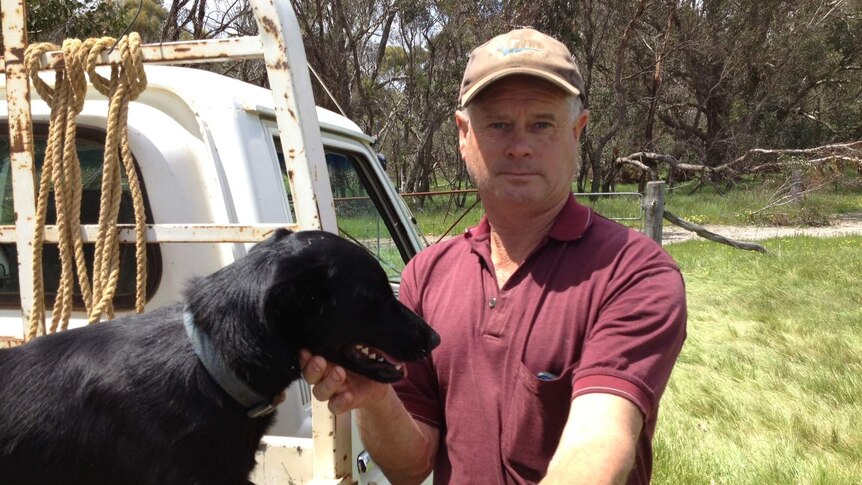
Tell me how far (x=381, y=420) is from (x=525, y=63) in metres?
1.07

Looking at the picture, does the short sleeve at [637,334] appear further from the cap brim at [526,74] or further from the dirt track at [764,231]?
the dirt track at [764,231]

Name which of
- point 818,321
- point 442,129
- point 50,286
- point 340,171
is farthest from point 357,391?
point 442,129

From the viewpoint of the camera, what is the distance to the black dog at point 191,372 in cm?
176

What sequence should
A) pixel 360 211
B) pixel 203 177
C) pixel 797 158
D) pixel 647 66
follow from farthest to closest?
pixel 647 66 < pixel 797 158 < pixel 360 211 < pixel 203 177

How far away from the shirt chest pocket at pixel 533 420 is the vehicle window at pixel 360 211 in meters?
1.86

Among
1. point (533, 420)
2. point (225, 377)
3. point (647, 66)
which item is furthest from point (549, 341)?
point (647, 66)

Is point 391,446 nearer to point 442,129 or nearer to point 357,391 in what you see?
point 357,391

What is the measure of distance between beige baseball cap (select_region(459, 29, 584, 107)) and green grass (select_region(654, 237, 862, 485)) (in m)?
3.08

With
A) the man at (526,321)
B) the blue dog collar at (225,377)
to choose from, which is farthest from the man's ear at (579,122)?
the blue dog collar at (225,377)

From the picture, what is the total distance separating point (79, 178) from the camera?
2.11 meters

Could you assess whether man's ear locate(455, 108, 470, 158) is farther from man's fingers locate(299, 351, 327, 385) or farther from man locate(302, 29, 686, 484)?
man's fingers locate(299, 351, 327, 385)

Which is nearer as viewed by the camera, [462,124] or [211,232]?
[211,232]

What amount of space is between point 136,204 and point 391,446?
3.37 ft

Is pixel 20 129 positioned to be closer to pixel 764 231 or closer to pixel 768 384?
pixel 768 384
